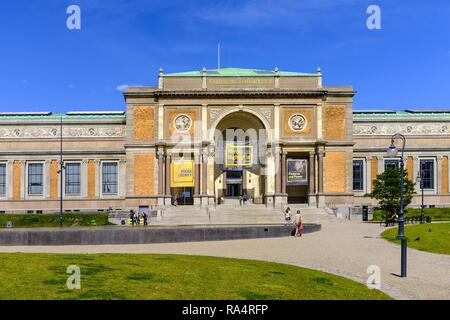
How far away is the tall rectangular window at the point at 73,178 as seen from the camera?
78438 mm

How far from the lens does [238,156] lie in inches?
2788

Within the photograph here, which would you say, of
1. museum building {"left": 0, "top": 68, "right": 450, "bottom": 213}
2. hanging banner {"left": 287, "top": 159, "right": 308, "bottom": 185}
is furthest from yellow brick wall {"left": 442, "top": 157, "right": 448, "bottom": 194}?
hanging banner {"left": 287, "top": 159, "right": 308, "bottom": 185}

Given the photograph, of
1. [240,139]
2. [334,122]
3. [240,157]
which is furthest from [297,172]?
[240,139]

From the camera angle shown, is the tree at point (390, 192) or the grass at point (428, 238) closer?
the grass at point (428, 238)

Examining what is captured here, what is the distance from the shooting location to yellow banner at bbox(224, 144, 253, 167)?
232ft

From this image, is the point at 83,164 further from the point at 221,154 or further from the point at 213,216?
the point at 213,216

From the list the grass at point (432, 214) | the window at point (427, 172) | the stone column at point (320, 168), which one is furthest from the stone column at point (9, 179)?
the window at point (427, 172)

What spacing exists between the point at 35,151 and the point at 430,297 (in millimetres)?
72640

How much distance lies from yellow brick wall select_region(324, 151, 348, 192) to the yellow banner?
34.1 ft

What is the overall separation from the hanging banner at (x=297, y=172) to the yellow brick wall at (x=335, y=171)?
336cm

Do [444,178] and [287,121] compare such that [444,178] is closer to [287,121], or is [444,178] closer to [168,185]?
[287,121]

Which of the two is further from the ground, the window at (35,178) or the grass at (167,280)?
the window at (35,178)
